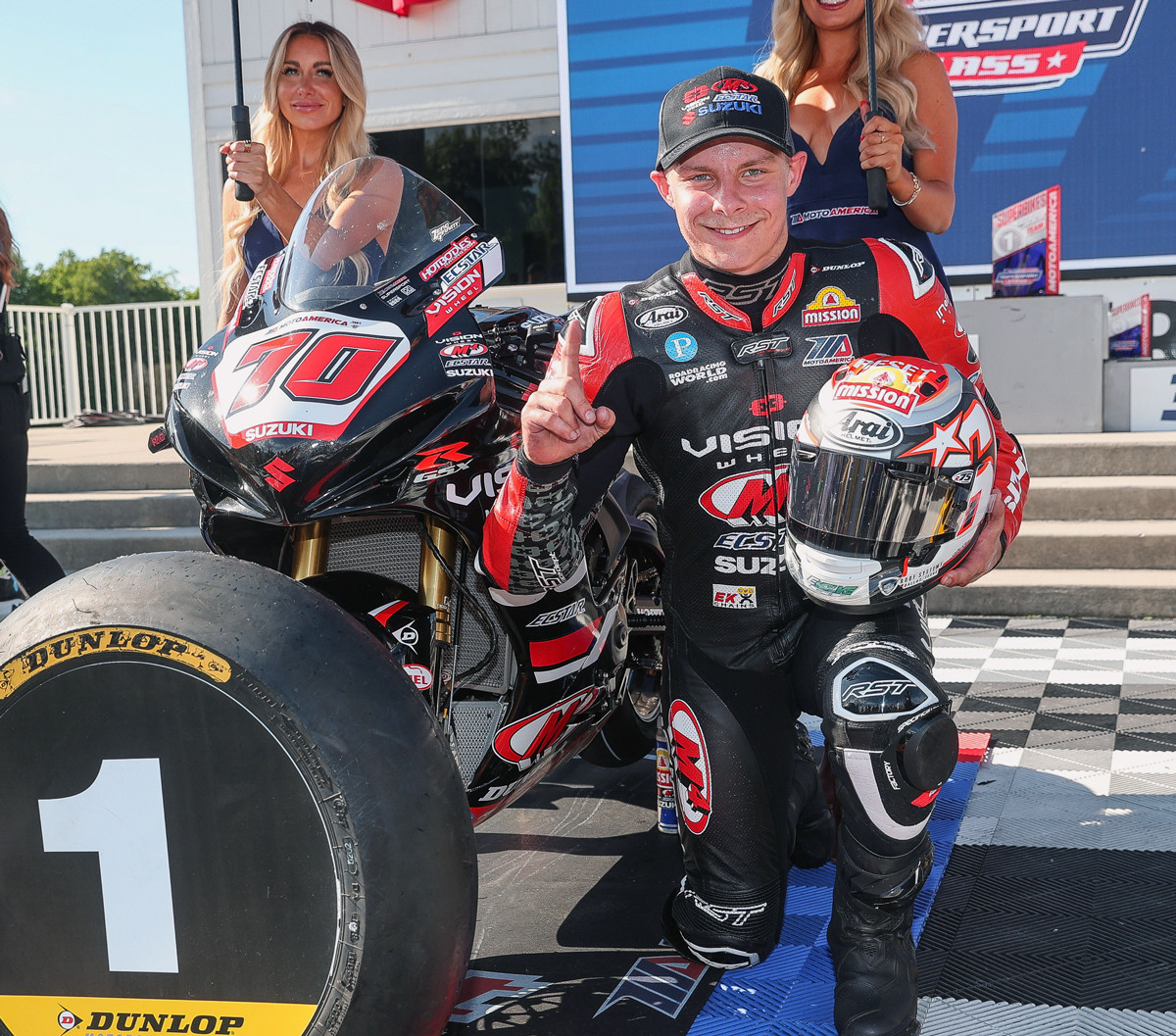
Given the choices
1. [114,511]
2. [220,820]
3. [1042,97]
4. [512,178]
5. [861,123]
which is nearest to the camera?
[220,820]

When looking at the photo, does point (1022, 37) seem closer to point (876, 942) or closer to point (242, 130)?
point (242, 130)

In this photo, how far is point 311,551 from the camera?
2021 mm

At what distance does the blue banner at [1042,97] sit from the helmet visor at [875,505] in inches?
279

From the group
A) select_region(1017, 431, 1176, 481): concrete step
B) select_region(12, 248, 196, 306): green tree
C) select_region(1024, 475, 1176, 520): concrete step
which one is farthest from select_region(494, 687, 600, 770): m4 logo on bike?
select_region(12, 248, 196, 306): green tree

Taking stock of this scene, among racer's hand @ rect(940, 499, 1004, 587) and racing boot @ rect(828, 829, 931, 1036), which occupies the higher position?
racer's hand @ rect(940, 499, 1004, 587)

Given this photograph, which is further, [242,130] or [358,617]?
[242,130]

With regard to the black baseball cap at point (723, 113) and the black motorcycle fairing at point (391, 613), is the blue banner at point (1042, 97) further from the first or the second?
the black motorcycle fairing at point (391, 613)

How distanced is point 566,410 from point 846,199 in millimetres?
1232

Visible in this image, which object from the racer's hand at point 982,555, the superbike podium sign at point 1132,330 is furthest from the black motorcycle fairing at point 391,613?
the superbike podium sign at point 1132,330

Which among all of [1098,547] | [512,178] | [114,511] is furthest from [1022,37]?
[114,511]

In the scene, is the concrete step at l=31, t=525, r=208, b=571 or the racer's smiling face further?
the concrete step at l=31, t=525, r=208, b=571

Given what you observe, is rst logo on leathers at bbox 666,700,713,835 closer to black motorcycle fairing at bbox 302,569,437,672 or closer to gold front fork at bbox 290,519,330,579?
black motorcycle fairing at bbox 302,569,437,672

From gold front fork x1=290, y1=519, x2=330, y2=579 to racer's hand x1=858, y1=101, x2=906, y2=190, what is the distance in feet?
4.30

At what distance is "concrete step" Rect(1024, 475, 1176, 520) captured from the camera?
18.2 ft
